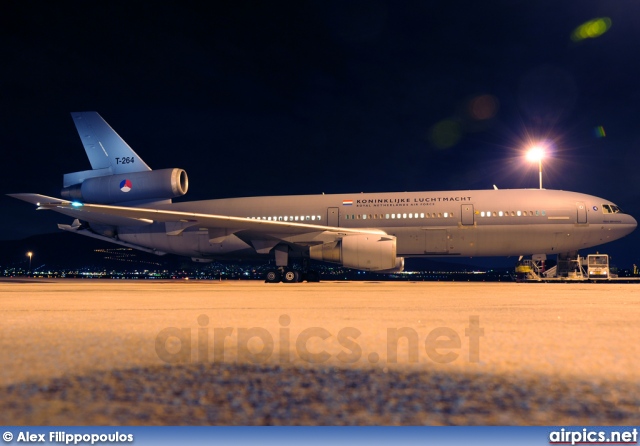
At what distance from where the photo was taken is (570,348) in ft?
13.6

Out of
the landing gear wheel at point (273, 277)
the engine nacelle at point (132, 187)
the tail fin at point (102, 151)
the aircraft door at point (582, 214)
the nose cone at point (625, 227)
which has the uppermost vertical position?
the tail fin at point (102, 151)

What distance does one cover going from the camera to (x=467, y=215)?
19.0m

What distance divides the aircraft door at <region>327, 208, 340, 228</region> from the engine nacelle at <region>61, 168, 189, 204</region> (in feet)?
22.1

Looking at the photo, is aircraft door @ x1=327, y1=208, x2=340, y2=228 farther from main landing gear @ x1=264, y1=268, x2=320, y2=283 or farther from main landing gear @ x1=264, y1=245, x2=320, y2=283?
main landing gear @ x1=264, y1=268, x2=320, y2=283

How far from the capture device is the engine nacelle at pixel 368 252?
17.7m

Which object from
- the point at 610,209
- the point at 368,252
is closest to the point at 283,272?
the point at 368,252

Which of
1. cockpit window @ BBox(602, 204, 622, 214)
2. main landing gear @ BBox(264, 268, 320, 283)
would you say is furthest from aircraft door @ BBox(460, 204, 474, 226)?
main landing gear @ BBox(264, 268, 320, 283)

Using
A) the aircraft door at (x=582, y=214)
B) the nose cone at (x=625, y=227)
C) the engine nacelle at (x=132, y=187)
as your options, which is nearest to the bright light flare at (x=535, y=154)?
the nose cone at (x=625, y=227)

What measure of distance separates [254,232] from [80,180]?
10006 millimetres

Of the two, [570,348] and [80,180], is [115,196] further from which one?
[570,348]

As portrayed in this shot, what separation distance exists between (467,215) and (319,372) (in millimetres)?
16891

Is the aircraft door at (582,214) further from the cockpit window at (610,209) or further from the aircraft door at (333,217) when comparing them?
the aircraft door at (333,217)

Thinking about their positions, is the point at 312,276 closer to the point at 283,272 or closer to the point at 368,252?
the point at 283,272

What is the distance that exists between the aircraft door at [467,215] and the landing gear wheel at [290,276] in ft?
22.4
